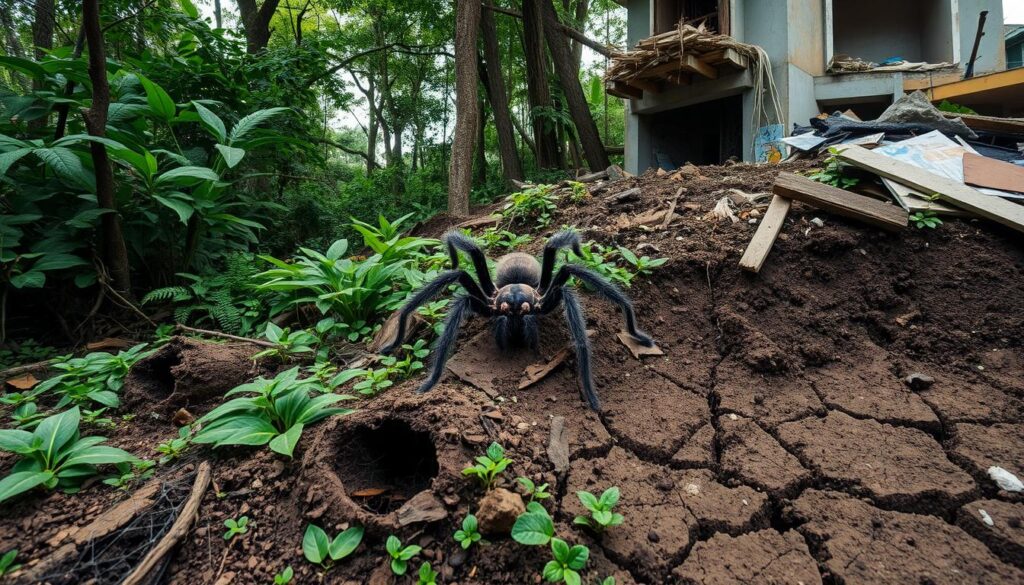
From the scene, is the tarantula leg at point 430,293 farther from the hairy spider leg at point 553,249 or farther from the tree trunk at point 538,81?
the tree trunk at point 538,81

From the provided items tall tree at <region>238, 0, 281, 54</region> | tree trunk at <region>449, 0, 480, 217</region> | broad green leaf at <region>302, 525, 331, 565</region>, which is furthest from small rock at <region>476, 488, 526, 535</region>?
tall tree at <region>238, 0, 281, 54</region>

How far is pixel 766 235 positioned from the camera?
3.19 m

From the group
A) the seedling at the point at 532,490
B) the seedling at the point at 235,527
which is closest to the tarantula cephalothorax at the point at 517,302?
the seedling at the point at 532,490

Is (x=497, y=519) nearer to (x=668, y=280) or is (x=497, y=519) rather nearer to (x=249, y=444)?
(x=249, y=444)

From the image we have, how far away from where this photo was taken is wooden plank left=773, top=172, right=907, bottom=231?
3.07 m

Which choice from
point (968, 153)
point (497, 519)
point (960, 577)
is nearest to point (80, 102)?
point (497, 519)

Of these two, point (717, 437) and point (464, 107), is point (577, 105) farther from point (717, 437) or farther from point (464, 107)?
point (717, 437)

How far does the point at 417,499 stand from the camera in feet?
5.48

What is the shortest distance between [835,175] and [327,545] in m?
4.42

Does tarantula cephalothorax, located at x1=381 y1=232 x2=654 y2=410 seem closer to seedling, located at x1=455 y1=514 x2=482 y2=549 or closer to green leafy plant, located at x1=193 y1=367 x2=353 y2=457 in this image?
green leafy plant, located at x1=193 y1=367 x2=353 y2=457

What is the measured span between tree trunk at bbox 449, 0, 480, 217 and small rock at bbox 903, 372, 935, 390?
16.5ft

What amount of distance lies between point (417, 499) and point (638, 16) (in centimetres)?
1226

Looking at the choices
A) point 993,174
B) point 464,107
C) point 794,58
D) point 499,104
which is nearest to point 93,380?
point 464,107

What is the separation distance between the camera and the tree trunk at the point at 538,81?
10375 millimetres
